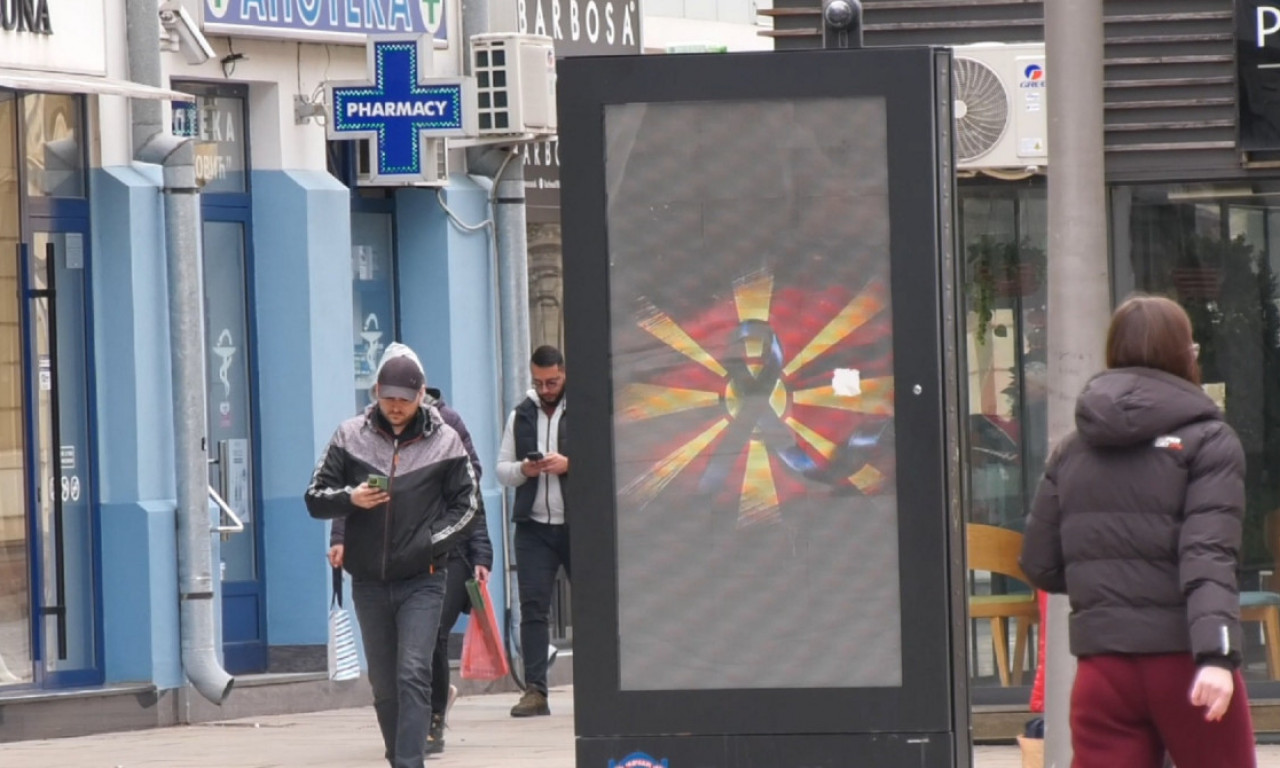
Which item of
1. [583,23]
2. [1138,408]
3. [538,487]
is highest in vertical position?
[583,23]

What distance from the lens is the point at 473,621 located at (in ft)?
41.9

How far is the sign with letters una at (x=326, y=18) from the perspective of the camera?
15211mm

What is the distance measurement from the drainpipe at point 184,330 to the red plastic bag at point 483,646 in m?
2.17

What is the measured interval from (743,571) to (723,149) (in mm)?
1090

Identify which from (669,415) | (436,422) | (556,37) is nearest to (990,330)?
(436,422)

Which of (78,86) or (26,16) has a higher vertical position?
(26,16)

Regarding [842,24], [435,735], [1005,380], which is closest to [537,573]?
[435,735]

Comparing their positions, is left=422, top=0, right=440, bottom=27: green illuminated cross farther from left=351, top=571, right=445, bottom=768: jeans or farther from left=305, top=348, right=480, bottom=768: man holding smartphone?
left=351, top=571, right=445, bottom=768: jeans

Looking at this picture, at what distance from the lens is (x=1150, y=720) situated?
22.5ft

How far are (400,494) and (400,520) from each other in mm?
98

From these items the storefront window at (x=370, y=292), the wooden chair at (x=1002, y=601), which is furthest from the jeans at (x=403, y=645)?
the storefront window at (x=370, y=292)

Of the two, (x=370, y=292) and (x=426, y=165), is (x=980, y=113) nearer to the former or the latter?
(x=426, y=165)

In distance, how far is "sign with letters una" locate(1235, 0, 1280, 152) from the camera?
11328 millimetres

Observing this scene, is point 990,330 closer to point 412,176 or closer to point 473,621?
point 473,621
